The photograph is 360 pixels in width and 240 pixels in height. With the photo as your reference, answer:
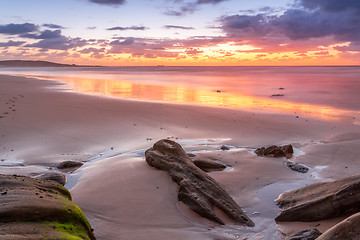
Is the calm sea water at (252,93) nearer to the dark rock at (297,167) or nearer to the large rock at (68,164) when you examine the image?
the dark rock at (297,167)

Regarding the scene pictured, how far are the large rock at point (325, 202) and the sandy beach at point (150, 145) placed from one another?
0.61ft

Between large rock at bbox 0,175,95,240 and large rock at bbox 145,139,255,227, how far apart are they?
7.21 feet

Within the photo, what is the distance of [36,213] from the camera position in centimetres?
353

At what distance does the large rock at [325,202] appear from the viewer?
521cm

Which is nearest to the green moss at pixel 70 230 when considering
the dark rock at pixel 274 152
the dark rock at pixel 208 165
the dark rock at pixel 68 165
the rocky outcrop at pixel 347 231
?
the rocky outcrop at pixel 347 231

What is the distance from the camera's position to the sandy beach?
A: 539cm

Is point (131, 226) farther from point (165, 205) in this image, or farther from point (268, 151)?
point (268, 151)

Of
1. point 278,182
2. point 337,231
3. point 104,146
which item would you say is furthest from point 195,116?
point 337,231

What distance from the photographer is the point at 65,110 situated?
1579cm

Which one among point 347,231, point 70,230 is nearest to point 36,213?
point 70,230

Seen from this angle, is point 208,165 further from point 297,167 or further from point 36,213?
point 36,213

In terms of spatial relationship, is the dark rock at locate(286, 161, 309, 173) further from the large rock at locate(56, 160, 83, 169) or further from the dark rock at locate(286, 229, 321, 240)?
the large rock at locate(56, 160, 83, 169)

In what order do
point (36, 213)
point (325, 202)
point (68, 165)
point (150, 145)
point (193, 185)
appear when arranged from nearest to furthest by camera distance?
point (36, 213), point (325, 202), point (193, 185), point (68, 165), point (150, 145)

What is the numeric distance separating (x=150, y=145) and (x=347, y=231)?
7192mm
